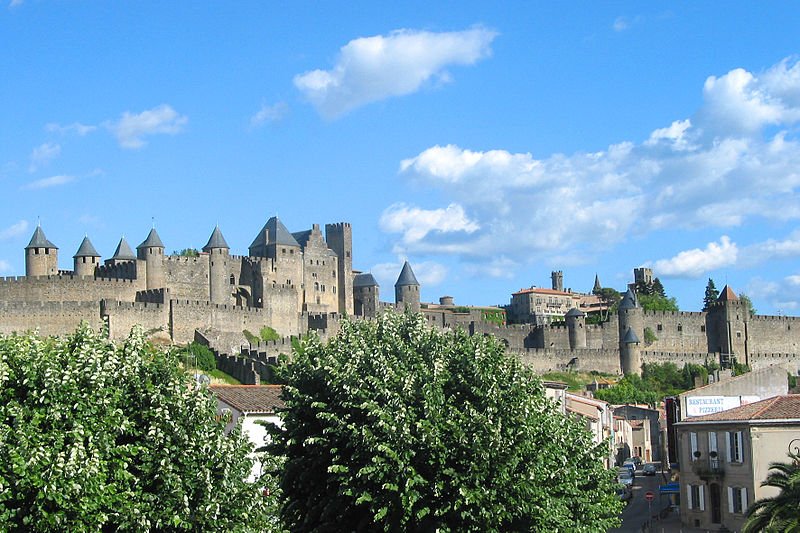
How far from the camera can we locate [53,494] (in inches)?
818

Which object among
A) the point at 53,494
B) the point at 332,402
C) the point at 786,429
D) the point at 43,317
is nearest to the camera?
the point at 53,494

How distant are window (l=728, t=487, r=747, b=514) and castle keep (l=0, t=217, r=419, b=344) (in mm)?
49170

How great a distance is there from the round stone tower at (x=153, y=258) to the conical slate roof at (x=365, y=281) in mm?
24961

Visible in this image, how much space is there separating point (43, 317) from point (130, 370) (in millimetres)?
64222

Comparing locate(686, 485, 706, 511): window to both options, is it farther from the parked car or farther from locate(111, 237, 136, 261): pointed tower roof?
locate(111, 237, 136, 261): pointed tower roof

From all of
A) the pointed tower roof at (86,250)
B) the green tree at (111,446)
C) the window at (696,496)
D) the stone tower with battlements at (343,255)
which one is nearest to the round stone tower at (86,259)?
the pointed tower roof at (86,250)

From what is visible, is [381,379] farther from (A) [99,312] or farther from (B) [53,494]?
(A) [99,312]

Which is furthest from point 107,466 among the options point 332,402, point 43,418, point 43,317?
point 43,317

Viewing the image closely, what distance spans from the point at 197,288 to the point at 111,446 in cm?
7647

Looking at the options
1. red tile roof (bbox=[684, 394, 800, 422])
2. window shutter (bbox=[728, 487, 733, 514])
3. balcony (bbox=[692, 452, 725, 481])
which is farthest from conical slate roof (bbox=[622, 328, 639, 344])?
window shutter (bbox=[728, 487, 733, 514])

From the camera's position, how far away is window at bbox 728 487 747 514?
3897cm

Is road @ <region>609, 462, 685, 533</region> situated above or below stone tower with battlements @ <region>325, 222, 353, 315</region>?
below

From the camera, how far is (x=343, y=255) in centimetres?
11462

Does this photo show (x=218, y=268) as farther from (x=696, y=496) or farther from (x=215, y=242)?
(x=696, y=496)
